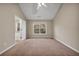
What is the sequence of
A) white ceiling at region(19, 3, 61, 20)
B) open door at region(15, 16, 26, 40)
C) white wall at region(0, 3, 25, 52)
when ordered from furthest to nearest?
open door at region(15, 16, 26, 40) → white ceiling at region(19, 3, 61, 20) → white wall at region(0, 3, 25, 52)

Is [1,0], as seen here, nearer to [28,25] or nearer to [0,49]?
[0,49]

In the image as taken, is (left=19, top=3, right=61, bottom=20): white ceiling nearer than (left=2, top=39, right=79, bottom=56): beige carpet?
No

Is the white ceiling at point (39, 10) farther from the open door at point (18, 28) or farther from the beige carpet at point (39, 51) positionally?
the beige carpet at point (39, 51)

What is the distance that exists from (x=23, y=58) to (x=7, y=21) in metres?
1.45

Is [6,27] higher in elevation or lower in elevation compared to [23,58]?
higher

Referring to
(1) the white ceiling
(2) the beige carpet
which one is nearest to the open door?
(1) the white ceiling

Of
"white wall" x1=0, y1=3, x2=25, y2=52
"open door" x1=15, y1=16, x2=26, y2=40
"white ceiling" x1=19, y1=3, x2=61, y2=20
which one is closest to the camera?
"white wall" x1=0, y1=3, x2=25, y2=52

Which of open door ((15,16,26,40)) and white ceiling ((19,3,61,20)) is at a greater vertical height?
white ceiling ((19,3,61,20))

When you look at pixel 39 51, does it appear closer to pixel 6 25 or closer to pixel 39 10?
pixel 6 25

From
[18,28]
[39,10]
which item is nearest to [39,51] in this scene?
[39,10]

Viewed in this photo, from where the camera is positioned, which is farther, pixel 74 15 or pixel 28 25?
pixel 28 25

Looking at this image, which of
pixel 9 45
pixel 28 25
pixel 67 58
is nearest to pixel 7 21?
pixel 9 45

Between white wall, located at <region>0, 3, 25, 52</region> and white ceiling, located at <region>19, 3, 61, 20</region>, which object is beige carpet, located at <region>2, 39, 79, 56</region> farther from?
white ceiling, located at <region>19, 3, 61, 20</region>

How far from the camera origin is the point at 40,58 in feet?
10.6
